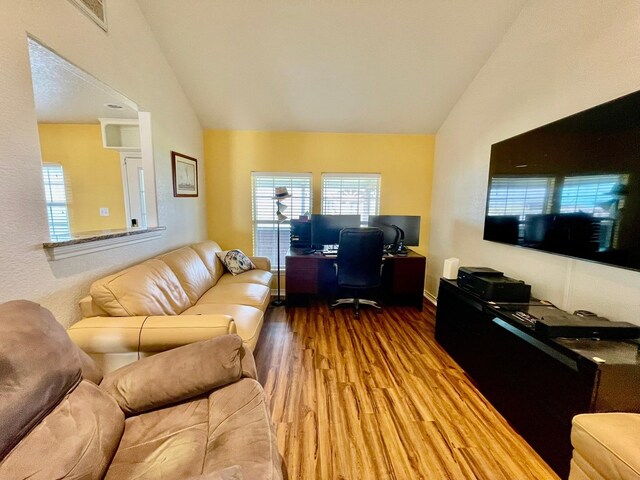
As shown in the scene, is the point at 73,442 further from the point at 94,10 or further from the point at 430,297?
the point at 430,297

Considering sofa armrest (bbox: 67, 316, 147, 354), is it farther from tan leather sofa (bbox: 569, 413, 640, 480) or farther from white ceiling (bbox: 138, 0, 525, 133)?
white ceiling (bbox: 138, 0, 525, 133)

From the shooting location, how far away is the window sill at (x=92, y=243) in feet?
4.70

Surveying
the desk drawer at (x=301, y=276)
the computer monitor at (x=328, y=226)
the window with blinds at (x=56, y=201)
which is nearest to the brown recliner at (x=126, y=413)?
the window with blinds at (x=56, y=201)

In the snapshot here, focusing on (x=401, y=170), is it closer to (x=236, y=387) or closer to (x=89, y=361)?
(x=236, y=387)

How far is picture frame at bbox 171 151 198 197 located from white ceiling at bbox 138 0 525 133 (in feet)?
2.42

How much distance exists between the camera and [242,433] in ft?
3.22

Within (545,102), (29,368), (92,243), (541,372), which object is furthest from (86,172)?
(545,102)

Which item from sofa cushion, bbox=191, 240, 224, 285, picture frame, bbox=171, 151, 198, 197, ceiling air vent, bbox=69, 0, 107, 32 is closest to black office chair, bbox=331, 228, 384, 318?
sofa cushion, bbox=191, 240, 224, 285

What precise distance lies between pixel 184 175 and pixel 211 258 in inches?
39.5

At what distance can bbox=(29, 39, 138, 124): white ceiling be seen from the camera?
4.72 feet

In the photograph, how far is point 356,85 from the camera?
117 inches

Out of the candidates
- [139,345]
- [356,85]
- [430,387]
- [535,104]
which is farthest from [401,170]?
[139,345]

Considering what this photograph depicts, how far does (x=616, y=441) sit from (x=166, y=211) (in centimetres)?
332

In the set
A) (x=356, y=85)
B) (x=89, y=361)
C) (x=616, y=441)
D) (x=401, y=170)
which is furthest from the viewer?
(x=401, y=170)
